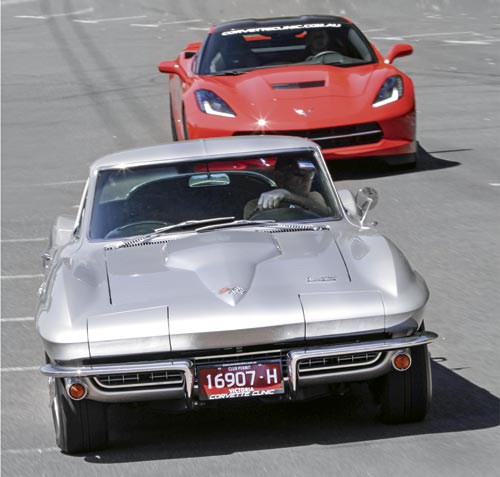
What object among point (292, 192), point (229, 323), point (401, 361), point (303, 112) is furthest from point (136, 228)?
point (303, 112)

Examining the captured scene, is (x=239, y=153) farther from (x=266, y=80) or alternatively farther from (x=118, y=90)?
(x=118, y=90)

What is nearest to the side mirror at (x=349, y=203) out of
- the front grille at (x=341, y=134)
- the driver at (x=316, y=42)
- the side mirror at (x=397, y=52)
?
the front grille at (x=341, y=134)

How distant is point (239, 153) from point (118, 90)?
1427 cm

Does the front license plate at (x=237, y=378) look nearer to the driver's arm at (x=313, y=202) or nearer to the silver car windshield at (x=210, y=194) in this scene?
the silver car windshield at (x=210, y=194)

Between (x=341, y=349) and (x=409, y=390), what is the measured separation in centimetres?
45

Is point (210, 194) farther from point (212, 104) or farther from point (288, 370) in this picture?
point (212, 104)

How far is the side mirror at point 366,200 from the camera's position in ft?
24.1

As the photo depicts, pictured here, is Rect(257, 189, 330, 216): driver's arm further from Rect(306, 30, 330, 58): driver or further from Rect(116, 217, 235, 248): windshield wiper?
Rect(306, 30, 330, 58): driver

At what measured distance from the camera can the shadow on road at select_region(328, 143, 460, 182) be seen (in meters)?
13.8

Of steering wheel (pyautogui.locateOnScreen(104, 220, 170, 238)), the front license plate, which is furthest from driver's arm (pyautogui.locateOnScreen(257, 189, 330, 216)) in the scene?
the front license plate

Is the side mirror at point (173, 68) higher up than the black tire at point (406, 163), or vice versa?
the side mirror at point (173, 68)

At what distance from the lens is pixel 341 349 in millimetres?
5859

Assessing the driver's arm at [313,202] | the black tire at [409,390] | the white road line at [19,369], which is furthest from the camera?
the white road line at [19,369]

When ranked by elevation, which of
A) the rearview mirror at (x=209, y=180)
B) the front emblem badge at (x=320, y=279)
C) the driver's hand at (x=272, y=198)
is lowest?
the driver's hand at (x=272, y=198)
